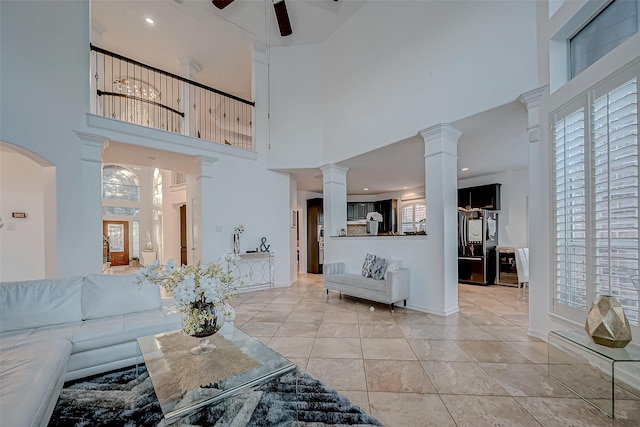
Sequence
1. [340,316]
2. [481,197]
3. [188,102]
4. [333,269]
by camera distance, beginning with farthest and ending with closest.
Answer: [481,197]
[188,102]
[333,269]
[340,316]

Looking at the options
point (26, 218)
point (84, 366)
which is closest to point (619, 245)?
point (84, 366)

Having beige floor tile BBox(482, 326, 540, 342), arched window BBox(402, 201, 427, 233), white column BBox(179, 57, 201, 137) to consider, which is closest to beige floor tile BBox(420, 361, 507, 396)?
beige floor tile BBox(482, 326, 540, 342)

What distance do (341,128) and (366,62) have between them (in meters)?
1.20

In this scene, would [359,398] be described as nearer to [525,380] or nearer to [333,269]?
[525,380]

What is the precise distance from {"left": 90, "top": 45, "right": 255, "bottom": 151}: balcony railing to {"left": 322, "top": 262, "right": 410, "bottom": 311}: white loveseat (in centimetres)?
341

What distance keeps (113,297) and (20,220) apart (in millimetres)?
3256

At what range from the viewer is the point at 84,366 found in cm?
210

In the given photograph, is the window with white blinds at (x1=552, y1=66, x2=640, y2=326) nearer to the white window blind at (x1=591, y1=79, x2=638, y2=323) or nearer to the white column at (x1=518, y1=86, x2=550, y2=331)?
the white window blind at (x1=591, y1=79, x2=638, y2=323)

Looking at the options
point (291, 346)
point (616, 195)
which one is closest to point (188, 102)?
point (291, 346)

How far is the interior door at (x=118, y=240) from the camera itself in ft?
38.7

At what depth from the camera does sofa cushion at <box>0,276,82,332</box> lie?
2.20m

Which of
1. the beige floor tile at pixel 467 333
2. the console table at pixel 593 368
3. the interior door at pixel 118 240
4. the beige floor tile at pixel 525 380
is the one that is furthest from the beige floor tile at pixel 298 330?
the interior door at pixel 118 240

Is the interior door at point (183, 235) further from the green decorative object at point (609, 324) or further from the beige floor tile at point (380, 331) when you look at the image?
the green decorative object at point (609, 324)

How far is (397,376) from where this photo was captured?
2.18 meters
